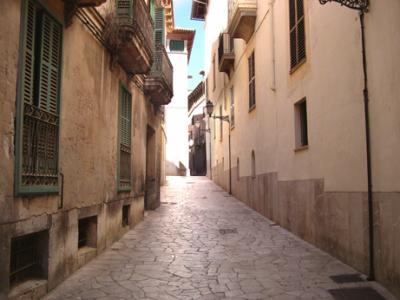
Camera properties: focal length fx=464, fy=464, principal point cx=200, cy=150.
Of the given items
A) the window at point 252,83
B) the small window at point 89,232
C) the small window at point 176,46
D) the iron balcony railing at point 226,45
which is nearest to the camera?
the small window at point 89,232

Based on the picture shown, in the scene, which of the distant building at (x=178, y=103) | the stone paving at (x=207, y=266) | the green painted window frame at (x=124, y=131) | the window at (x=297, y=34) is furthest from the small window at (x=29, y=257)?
the distant building at (x=178, y=103)

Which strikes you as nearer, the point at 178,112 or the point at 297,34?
the point at 297,34

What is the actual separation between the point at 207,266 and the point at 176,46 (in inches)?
1071

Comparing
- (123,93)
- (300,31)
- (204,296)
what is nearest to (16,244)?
(204,296)

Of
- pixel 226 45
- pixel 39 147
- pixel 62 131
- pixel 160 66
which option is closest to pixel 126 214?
pixel 160 66

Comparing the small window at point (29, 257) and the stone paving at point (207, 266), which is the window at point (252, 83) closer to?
the stone paving at point (207, 266)

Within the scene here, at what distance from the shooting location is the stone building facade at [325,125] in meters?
6.46

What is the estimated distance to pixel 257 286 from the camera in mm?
6910

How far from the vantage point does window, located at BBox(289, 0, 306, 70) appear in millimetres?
10477

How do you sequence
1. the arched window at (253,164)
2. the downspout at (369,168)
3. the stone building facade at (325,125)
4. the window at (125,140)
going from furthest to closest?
1. the arched window at (253,164)
2. the window at (125,140)
3. the downspout at (369,168)
4. the stone building facade at (325,125)

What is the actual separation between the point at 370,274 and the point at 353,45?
361cm

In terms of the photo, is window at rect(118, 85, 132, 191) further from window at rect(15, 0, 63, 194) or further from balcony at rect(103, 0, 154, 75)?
window at rect(15, 0, 63, 194)

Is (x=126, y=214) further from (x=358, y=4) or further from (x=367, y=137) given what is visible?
(x=358, y=4)

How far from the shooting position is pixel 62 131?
6840 millimetres
